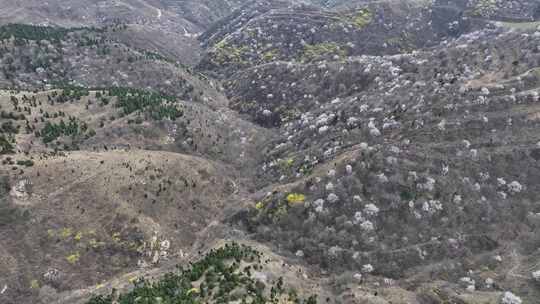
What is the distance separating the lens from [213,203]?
6781 centimetres

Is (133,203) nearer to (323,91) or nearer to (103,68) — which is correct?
(323,91)

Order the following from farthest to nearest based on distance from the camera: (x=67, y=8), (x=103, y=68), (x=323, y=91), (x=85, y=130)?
1. (x=67, y=8)
2. (x=103, y=68)
3. (x=323, y=91)
4. (x=85, y=130)

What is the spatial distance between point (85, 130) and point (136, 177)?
1853 cm

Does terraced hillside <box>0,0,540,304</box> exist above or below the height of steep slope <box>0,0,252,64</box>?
above

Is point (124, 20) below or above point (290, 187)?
below

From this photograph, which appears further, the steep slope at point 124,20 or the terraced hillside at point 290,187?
the steep slope at point 124,20

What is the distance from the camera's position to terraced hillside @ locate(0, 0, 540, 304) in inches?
1937

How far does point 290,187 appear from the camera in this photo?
6297 centimetres

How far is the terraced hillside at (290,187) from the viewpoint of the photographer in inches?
Answer: 1937

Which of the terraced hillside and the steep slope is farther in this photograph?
the steep slope

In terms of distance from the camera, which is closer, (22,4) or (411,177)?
(411,177)

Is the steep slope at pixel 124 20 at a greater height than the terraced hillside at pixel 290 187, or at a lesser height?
lesser

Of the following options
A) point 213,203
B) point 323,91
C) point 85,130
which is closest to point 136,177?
point 213,203

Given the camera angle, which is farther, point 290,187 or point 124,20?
point 124,20
